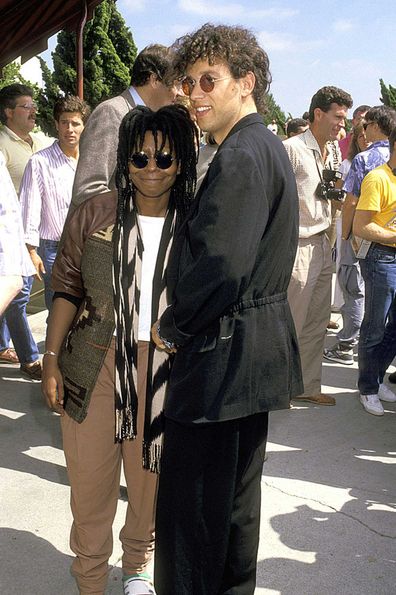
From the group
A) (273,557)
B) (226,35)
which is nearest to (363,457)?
(273,557)

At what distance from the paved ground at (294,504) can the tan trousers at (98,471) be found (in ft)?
1.03

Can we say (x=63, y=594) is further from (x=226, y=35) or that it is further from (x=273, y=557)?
(x=226, y=35)

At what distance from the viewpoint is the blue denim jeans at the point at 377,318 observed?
4488 millimetres

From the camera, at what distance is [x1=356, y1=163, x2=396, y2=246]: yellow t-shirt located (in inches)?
171

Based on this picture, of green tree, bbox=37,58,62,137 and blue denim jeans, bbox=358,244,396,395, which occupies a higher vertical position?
green tree, bbox=37,58,62,137

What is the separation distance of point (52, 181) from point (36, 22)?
7.28m

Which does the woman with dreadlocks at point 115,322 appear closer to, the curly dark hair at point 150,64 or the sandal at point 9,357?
the curly dark hair at point 150,64

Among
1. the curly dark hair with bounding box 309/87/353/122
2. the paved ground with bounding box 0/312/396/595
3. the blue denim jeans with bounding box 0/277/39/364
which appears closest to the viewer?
the paved ground with bounding box 0/312/396/595

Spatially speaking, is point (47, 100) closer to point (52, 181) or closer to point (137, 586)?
point (52, 181)

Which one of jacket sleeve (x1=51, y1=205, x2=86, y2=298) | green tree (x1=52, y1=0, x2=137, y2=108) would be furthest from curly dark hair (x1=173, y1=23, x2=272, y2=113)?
green tree (x1=52, y1=0, x2=137, y2=108)

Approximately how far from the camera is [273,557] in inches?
113

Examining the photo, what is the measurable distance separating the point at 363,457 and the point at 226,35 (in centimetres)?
270

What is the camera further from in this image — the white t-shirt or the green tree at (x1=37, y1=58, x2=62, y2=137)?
the green tree at (x1=37, y1=58, x2=62, y2=137)

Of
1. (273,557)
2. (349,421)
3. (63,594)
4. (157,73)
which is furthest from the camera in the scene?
(349,421)
